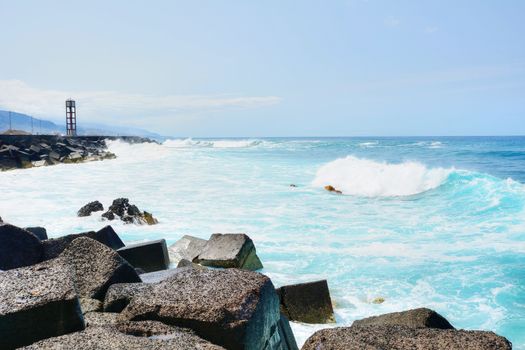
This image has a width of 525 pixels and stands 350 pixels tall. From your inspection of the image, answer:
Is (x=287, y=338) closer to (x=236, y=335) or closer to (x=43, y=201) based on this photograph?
(x=236, y=335)

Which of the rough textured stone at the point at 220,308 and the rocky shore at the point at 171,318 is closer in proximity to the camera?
the rocky shore at the point at 171,318

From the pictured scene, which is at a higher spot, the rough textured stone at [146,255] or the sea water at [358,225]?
the rough textured stone at [146,255]

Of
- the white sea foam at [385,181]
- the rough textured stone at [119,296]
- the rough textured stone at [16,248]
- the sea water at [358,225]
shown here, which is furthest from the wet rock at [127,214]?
the white sea foam at [385,181]

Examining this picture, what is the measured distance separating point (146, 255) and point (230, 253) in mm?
1222

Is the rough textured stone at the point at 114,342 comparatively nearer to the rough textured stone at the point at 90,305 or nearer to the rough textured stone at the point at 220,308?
the rough textured stone at the point at 220,308

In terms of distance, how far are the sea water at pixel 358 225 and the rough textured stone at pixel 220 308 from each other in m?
1.73

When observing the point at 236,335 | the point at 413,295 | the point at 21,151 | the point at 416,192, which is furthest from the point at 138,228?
the point at 21,151

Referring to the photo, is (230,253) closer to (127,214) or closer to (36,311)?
(36,311)

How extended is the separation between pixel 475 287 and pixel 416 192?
11.4m

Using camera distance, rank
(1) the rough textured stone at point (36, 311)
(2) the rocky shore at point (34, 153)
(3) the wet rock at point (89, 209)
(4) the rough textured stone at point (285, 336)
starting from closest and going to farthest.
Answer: (1) the rough textured stone at point (36, 311) < (4) the rough textured stone at point (285, 336) < (3) the wet rock at point (89, 209) < (2) the rocky shore at point (34, 153)

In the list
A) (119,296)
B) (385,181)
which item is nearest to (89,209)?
(119,296)

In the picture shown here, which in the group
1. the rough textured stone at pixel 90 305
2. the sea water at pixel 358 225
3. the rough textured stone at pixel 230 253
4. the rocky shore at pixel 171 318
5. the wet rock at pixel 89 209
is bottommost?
the sea water at pixel 358 225

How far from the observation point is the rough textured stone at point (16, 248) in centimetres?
501

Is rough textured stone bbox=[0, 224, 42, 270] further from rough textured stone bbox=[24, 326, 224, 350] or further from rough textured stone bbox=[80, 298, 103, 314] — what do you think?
rough textured stone bbox=[24, 326, 224, 350]
